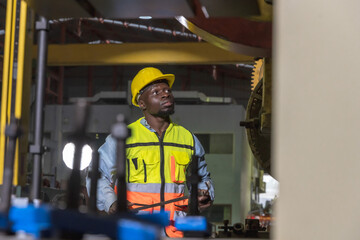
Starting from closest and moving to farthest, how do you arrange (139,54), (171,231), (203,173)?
1. (171,231)
2. (203,173)
3. (139,54)

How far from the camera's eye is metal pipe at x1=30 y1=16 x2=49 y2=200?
110 centimetres

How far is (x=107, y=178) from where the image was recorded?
2.71 meters

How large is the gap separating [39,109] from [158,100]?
1.77 metres

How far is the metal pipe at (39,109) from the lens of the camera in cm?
110

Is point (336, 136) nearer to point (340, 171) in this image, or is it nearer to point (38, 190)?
point (340, 171)

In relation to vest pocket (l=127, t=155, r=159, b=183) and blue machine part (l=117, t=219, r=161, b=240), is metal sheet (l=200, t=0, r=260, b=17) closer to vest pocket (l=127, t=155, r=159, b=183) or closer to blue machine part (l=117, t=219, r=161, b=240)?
blue machine part (l=117, t=219, r=161, b=240)

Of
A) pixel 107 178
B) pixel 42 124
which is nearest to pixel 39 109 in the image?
pixel 42 124

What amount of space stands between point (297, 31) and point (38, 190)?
1.85ft

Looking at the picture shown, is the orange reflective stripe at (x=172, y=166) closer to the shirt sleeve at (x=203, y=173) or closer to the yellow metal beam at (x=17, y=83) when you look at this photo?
the shirt sleeve at (x=203, y=173)

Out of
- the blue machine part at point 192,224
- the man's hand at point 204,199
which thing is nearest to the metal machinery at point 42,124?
the blue machine part at point 192,224

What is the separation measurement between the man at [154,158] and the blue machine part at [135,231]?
1842 millimetres

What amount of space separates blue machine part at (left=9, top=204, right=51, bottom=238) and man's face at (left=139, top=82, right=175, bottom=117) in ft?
6.55

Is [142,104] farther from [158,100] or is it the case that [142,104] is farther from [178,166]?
[178,166]

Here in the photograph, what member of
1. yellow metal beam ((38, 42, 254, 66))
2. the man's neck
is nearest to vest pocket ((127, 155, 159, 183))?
the man's neck
